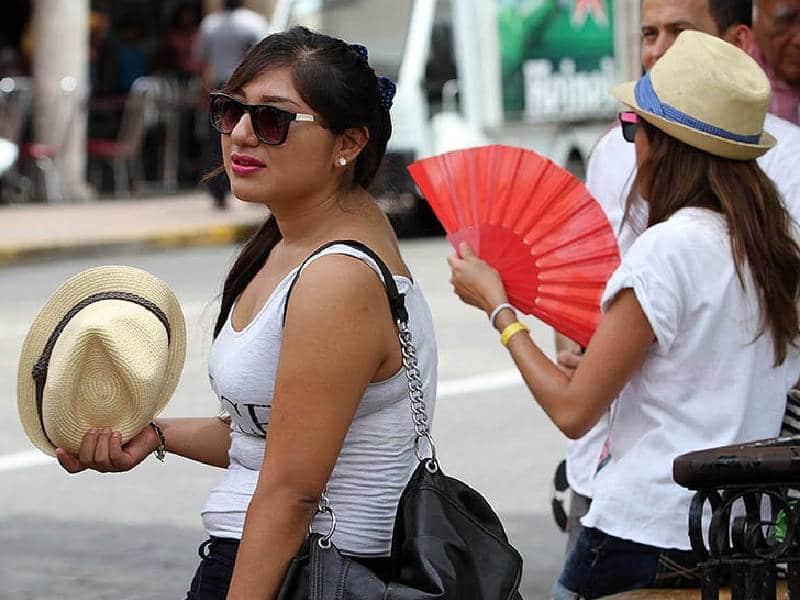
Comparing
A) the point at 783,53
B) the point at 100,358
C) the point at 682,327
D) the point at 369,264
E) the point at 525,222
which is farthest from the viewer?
the point at 783,53

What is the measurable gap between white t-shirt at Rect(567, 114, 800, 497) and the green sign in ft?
42.5

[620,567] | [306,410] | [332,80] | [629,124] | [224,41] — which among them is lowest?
[224,41]

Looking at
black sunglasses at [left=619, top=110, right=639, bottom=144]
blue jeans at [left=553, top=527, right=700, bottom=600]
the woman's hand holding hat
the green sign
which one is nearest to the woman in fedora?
blue jeans at [left=553, top=527, right=700, bottom=600]

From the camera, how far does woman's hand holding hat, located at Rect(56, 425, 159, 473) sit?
10.3 ft

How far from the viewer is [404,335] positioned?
2.85 m

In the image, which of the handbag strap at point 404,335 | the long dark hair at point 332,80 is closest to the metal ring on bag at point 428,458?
the handbag strap at point 404,335

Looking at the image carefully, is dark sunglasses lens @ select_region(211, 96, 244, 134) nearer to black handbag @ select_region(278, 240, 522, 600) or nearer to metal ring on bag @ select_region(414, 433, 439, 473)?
black handbag @ select_region(278, 240, 522, 600)

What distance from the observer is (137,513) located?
685 cm

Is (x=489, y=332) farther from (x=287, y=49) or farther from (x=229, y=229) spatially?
(x=287, y=49)

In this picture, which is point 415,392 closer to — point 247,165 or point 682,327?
point 247,165

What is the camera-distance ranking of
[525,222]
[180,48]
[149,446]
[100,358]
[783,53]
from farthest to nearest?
[180,48] < [783,53] < [525,222] < [149,446] < [100,358]

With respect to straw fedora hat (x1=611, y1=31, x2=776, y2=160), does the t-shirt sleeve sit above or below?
below

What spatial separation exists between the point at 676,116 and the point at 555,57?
14.3 m

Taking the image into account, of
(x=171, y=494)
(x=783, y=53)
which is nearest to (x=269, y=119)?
(x=783, y=53)
